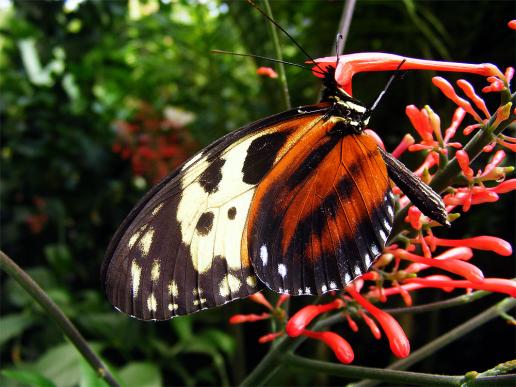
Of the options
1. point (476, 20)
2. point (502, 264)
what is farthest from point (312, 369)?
point (476, 20)

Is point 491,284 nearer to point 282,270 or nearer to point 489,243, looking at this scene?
point 489,243

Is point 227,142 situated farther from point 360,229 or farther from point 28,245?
point 28,245

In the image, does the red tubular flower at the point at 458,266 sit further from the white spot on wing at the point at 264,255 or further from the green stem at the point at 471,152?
the white spot on wing at the point at 264,255

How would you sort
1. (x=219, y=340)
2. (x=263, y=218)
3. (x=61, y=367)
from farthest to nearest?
1. (x=219, y=340)
2. (x=61, y=367)
3. (x=263, y=218)

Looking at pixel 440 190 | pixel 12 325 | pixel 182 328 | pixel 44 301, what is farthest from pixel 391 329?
pixel 12 325

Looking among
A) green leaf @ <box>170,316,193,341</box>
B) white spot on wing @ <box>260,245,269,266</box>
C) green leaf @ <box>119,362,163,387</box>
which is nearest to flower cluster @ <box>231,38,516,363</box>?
white spot on wing @ <box>260,245,269,266</box>

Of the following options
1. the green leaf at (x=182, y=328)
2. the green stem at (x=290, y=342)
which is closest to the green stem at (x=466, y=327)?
the green stem at (x=290, y=342)

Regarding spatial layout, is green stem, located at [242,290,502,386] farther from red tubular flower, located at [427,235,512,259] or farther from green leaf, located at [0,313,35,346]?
green leaf, located at [0,313,35,346]
